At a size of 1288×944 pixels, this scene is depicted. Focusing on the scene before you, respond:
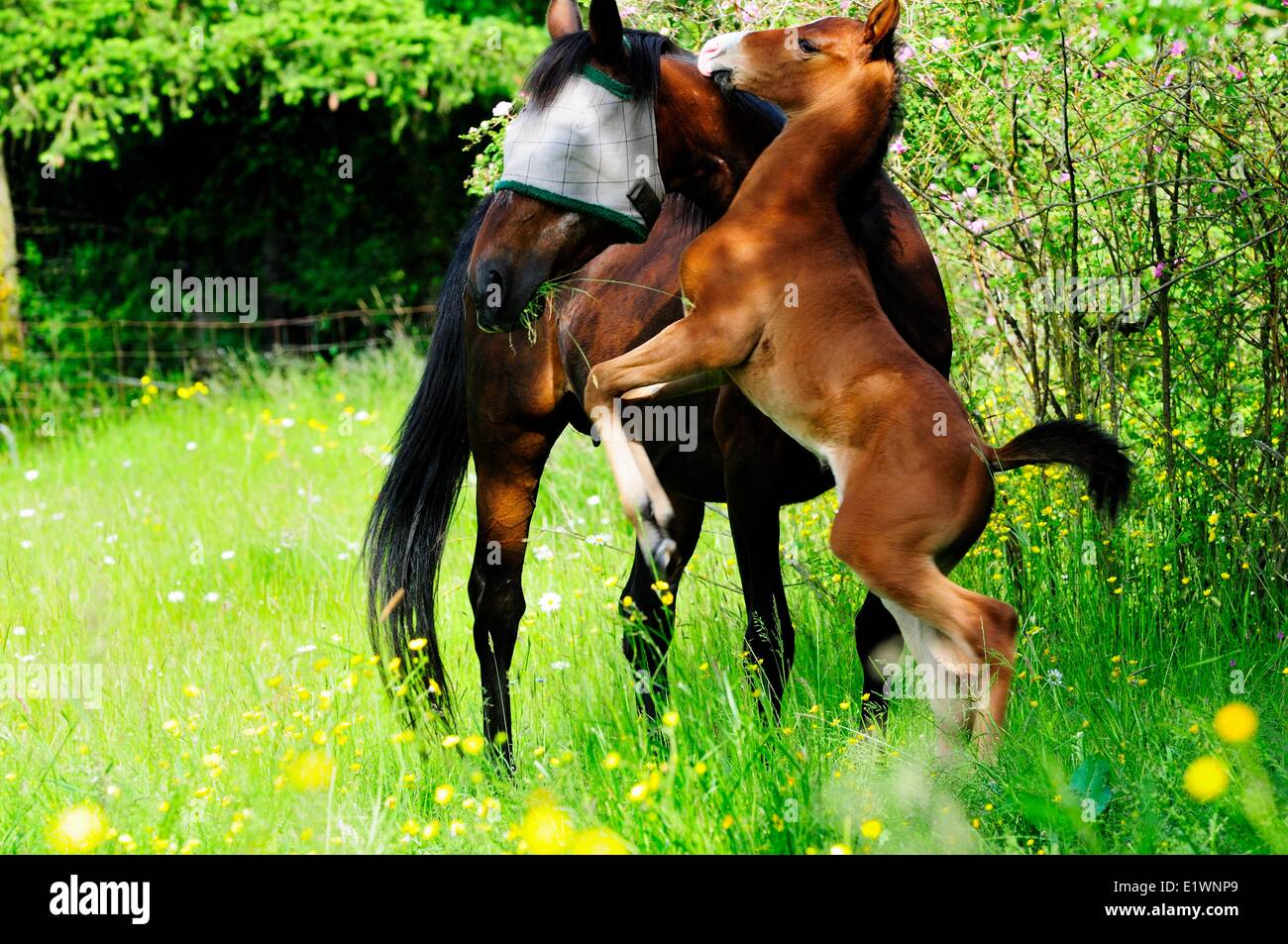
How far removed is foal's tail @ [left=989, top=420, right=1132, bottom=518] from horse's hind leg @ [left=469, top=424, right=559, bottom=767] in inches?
75.4

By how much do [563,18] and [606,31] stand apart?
551 mm

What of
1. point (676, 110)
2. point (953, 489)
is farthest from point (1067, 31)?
point (953, 489)

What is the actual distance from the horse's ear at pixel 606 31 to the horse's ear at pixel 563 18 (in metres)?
0.45

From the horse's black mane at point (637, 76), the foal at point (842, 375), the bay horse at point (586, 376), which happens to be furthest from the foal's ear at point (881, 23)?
the bay horse at point (586, 376)

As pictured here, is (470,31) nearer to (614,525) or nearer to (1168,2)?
(614,525)

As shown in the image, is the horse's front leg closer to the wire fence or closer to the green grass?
the green grass

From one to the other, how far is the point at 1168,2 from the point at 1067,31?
3.61 ft

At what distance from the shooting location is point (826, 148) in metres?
3.01

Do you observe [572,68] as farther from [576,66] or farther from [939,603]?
[939,603]

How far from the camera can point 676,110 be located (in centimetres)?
327

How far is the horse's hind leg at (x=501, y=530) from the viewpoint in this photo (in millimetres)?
4477

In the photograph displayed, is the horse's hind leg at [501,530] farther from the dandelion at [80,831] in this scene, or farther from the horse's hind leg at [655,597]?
the dandelion at [80,831]

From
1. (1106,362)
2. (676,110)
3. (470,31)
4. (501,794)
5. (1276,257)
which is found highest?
(470,31)

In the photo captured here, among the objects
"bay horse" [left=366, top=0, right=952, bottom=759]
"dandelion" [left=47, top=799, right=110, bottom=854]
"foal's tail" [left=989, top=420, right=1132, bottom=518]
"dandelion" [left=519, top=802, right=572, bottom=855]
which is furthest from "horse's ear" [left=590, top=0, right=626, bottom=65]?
"dandelion" [left=47, top=799, right=110, bottom=854]
